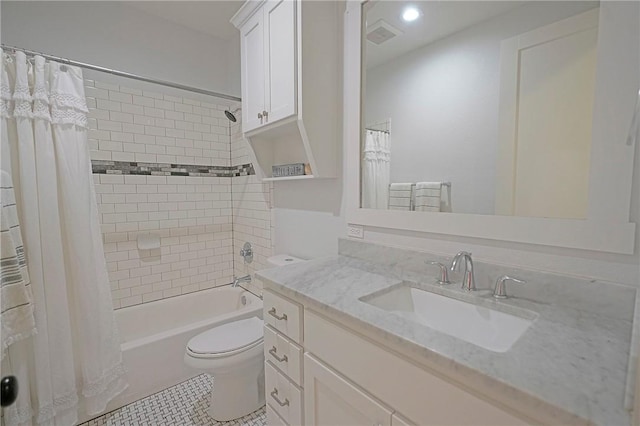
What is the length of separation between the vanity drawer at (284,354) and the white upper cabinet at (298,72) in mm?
847

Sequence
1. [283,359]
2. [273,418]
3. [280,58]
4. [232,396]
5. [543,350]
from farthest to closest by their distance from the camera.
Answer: [232,396] → [280,58] → [273,418] → [283,359] → [543,350]

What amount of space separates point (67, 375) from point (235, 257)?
4.79 ft

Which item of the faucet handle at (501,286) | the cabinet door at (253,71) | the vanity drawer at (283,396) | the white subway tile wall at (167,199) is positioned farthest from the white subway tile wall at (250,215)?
the faucet handle at (501,286)

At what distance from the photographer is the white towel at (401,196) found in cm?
135

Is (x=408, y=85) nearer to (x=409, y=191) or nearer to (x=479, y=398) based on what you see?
(x=409, y=191)

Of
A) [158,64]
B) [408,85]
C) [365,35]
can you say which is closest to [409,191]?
[408,85]

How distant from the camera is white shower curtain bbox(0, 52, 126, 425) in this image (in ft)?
4.71

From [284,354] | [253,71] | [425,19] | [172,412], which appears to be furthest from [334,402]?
[253,71]

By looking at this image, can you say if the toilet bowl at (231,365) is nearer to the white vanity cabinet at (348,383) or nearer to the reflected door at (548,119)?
the white vanity cabinet at (348,383)

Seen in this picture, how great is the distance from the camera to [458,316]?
103 cm

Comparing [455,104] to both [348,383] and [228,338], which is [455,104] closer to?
[348,383]

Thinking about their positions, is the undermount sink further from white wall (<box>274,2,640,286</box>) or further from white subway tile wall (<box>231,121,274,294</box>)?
white subway tile wall (<box>231,121,274,294</box>)

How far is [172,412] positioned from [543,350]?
75.8 inches

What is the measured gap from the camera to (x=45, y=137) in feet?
4.88
